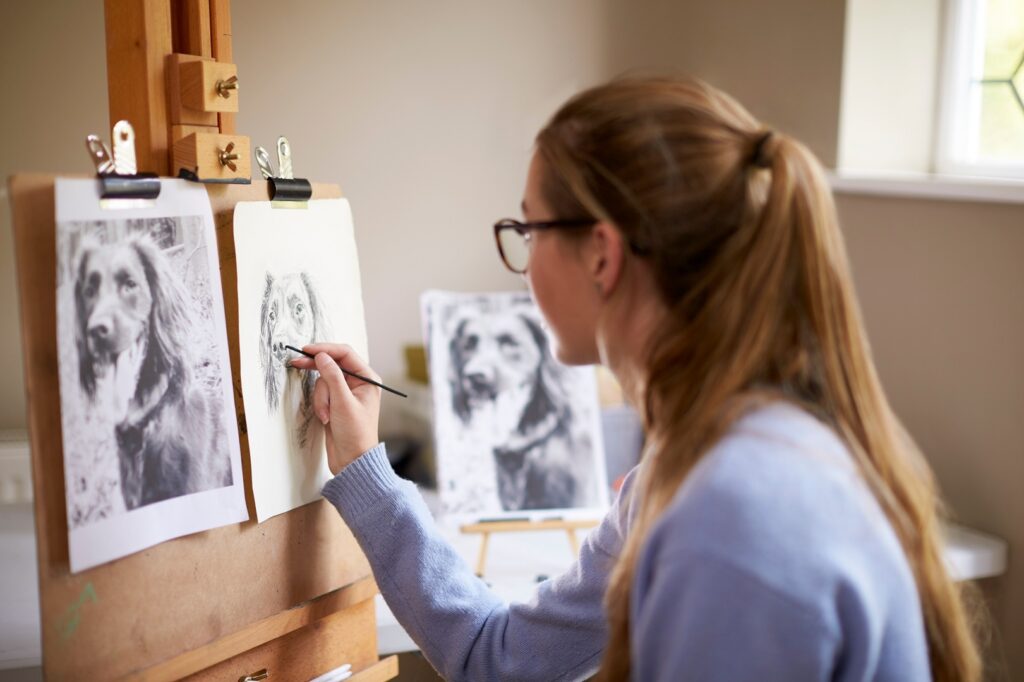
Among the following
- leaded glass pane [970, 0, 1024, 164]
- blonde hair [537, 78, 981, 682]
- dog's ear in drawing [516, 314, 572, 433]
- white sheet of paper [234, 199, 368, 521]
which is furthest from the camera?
leaded glass pane [970, 0, 1024, 164]

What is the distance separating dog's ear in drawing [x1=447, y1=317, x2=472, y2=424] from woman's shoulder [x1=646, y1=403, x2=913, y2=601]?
1.01 metres

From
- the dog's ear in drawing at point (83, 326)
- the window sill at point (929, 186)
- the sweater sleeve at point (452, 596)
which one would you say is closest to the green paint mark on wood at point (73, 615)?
the dog's ear in drawing at point (83, 326)

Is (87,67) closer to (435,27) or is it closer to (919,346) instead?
(435,27)

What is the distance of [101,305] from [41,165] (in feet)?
3.66

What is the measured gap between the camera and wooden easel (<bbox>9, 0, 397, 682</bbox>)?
898 mm

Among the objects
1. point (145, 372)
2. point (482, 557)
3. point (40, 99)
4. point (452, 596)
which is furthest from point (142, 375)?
point (40, 99)

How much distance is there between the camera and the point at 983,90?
2.02 metres

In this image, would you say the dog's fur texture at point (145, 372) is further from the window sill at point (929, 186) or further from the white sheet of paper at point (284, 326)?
the window sill at point (929, 186)

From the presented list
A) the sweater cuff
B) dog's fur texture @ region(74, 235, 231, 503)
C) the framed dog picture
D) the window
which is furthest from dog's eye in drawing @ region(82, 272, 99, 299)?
the window

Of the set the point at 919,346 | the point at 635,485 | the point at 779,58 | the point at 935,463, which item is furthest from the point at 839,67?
the point at 635,485

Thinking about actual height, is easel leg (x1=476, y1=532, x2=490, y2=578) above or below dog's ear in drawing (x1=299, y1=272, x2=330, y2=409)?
below

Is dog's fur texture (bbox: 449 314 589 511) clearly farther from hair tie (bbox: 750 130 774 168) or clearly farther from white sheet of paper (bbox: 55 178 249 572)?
hair tie (bbox: 750 130 774 168)

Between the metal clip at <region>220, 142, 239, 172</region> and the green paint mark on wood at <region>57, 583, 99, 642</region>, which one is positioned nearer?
the green paint mark on wood at <region>57, 583, 99, 642</region>

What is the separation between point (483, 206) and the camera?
2473 mm
